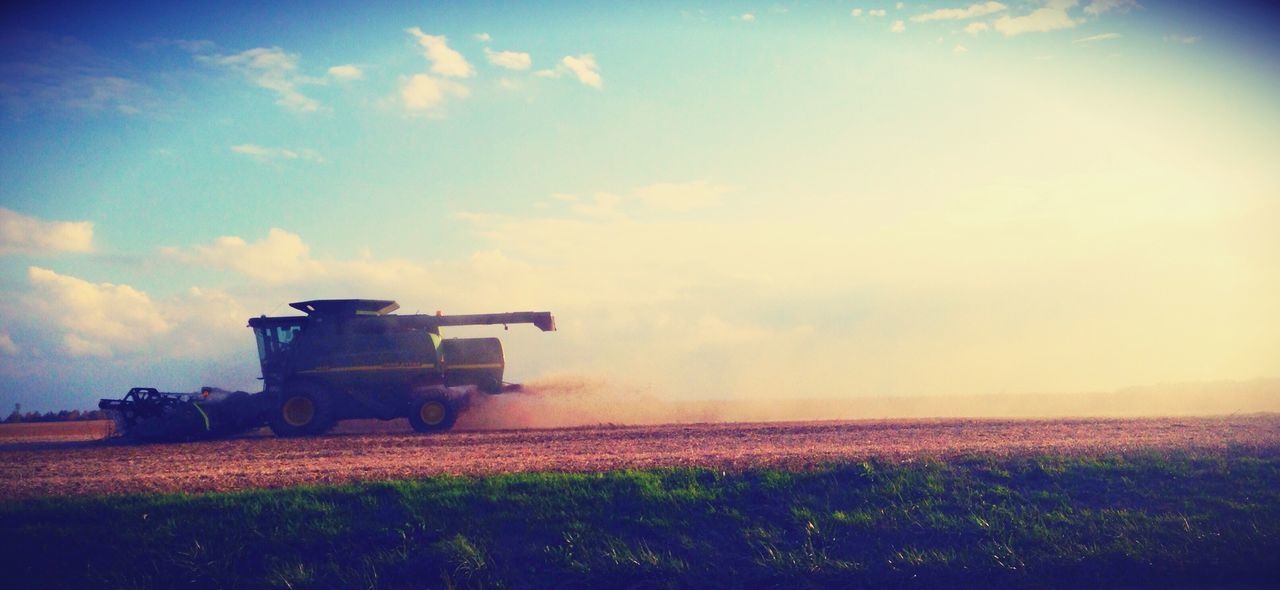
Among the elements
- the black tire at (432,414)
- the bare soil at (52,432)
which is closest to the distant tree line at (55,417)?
the bare soil at (52,432)

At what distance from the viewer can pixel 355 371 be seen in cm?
2473

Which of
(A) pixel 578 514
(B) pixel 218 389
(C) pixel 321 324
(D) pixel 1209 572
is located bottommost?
(D) pixel 1209 572

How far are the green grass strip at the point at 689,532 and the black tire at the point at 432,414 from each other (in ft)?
39.7

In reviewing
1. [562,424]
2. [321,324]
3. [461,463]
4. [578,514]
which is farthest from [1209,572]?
[321,324]

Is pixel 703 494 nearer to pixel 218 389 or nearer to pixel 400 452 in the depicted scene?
pixel 400 452

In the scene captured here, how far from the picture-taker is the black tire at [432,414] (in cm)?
2467

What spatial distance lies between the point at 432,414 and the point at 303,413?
4.01 m

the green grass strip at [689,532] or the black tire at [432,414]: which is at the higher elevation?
the black tire at [432,414]

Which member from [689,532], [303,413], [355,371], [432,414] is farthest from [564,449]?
[303,413]

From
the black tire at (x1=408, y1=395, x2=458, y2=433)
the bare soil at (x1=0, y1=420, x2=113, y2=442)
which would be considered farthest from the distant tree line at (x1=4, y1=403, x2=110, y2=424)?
the black tire at (x1=408, y1=395, x2=458, y2=433)

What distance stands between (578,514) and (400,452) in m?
8.10

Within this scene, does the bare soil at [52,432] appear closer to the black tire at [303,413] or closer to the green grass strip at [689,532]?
Result: the black tire at [303,413]

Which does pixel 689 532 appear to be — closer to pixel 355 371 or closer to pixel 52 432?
pixel 355 371

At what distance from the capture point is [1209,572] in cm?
973
